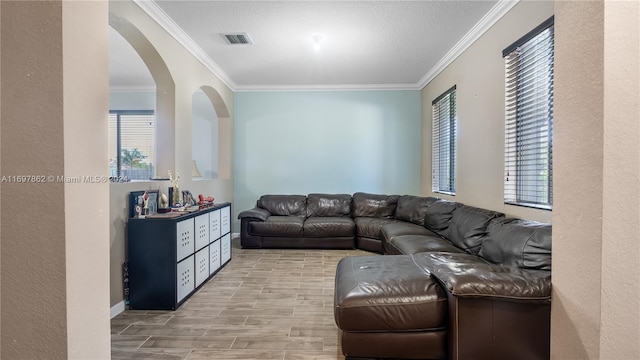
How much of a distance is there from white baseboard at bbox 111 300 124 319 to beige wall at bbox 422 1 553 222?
11.8 ft

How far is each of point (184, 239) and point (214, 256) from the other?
2.79 feet

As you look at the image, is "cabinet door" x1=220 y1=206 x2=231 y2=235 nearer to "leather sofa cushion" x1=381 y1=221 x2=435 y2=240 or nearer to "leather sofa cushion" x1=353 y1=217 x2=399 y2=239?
"leather sofa cushion" x1=353 y1=217 x2=399 y2=239

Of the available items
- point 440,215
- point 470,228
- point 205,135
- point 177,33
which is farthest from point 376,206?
point 205,135

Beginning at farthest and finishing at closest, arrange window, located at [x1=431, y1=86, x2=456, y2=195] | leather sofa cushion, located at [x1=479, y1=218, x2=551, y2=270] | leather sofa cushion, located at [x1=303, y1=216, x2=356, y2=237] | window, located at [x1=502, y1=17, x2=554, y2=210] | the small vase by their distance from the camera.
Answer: leather sofa cushion, located at [x1=303, y1=216, x2=356, y2=237], window, located at [x1=431, y1=86, x2=456, y2=195], the small vase, window, located at [x1=502, y1=17, x2=554, y2=210], leather sofa cushion, located at [x1=479, y1=218, x2=551, y2=270]

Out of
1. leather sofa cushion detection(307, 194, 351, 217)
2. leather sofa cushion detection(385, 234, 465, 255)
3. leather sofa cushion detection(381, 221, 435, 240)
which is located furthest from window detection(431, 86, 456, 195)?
leather sofa cushion detection(307, 194, 351, 217)

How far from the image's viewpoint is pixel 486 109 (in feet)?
10.7

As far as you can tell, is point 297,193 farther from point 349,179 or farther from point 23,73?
point 23,73

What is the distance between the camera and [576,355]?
1.04 meters

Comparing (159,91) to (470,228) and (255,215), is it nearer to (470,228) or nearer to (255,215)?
(255,215)

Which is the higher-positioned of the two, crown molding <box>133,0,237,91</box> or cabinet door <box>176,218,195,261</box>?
crown molding <box>133,0,237,91</box>

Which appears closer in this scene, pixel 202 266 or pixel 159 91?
pixel 202 266

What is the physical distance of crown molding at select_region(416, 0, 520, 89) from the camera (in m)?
2.87

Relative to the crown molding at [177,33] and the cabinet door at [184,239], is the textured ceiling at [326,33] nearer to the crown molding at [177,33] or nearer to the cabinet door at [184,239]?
the crown molding at [177,33]

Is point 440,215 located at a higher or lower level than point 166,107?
lower
